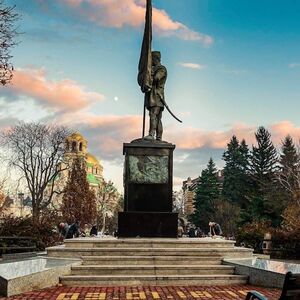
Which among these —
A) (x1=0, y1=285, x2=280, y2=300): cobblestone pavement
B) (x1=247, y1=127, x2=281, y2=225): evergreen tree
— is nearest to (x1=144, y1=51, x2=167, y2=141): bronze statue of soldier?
(x1=0, y1=285, x2=280, y2=300): cobblestone pavement

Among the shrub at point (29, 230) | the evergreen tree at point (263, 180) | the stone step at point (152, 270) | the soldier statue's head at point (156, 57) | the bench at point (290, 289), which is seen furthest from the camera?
the evergreen tree at point (263, 180)

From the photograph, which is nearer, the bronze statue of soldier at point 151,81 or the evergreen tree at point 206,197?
the bronze statue of soldier at point 151,81

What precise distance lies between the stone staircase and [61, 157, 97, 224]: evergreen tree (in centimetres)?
4288

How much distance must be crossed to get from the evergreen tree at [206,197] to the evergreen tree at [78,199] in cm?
2028

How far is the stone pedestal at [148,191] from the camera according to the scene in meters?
16.0

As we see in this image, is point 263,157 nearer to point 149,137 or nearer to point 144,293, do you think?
point 149,137

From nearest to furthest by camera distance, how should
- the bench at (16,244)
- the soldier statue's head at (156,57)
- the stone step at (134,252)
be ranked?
the stone step at (134,252)
the soldier statue's head at (156,57)
the bench at (16,244)

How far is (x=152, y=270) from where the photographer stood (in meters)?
12.1

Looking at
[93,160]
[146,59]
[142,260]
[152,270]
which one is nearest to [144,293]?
[152,270]

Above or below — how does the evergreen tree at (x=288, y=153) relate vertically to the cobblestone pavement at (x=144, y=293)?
above

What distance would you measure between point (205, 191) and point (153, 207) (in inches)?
2302

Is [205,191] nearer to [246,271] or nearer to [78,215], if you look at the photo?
[78,215]

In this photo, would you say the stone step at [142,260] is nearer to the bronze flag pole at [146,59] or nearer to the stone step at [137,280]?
the stone step at [137,280]

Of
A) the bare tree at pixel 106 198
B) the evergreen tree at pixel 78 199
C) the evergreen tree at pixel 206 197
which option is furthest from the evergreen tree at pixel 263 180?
the bare tree at pixel 106 198
